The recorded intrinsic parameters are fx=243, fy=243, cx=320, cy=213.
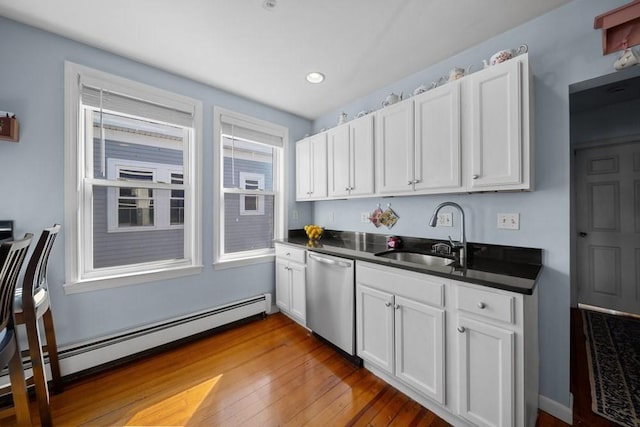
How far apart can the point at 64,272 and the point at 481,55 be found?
137 inches

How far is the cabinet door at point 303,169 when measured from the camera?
2953mm

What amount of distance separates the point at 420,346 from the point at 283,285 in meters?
1.63

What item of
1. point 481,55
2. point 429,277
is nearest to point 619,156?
point 481,55

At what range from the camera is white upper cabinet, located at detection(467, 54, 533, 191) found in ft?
4.61

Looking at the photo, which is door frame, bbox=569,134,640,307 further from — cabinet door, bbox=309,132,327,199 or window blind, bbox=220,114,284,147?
window blind, bbox=220,114,284,147

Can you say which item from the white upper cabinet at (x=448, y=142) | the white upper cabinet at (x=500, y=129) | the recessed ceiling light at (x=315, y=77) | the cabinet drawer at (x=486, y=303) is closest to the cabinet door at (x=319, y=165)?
the white upper cabinet at (x=448, y=142)

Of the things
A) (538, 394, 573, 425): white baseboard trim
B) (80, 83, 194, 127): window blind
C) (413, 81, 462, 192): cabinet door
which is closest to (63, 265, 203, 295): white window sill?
(80, 83, 194, 127): window blind

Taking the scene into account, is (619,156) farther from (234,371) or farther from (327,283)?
(234,371)

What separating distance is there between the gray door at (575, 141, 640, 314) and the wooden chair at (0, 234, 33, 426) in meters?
5.13

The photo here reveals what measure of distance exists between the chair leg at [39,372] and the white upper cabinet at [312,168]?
90.7 inches

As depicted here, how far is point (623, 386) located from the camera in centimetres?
169

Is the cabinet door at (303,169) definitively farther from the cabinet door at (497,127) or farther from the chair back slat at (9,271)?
the chair back slat at (9,271)

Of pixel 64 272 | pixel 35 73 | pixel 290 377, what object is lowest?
pixel 290 377

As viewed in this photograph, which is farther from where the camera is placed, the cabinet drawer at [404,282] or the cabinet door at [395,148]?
the cabinet door at [395,148]
